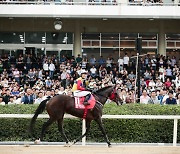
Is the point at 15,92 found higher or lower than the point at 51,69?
lower

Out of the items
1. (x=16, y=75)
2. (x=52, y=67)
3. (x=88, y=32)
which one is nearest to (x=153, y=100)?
(x=52, y=67)

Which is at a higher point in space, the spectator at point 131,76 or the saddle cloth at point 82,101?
the spectator at point 131,76

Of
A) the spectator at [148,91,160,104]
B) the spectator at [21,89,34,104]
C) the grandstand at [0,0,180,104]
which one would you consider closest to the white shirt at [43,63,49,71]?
the grandstand at [0,0,180,104]

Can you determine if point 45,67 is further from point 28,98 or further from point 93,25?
point 28,98

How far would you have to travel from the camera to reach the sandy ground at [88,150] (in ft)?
33.9

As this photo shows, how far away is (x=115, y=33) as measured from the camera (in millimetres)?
28578

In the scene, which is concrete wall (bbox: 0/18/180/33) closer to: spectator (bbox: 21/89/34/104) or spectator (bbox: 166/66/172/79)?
spectator (bbox: 166/66/172/79)

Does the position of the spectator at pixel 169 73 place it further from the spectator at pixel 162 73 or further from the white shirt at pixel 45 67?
the white shirt at pixel 45 67

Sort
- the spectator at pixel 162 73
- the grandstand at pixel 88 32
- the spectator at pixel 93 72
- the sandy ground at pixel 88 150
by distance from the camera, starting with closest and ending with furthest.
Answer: the sandy ground at pixel 88 150, the spectator at pixel 162 73, the spectator at pixel 93 72, the grandstand at pixel 88 32

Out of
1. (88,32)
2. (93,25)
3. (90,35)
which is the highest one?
(93,25)

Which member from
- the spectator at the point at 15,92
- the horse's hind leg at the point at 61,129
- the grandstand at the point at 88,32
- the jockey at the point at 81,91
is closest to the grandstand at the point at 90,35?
the grandstand at the point at 88,32

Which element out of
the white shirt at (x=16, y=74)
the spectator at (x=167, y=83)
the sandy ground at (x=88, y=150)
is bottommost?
the sandy ground at (x=88, y=150)

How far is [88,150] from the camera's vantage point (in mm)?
10742

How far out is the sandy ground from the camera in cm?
1032
